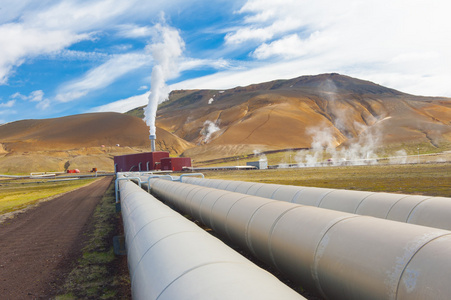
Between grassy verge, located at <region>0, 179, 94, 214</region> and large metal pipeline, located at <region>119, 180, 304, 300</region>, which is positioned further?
grassy verge, located at <region>0, 179, 94, 214</region>

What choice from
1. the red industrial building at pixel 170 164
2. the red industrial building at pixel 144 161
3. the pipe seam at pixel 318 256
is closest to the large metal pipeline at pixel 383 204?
the pipe seam at pixel 318 256

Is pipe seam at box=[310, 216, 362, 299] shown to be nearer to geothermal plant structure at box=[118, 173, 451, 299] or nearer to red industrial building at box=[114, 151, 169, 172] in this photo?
geothermal plant structure at box=[118, 173, 451, 299]

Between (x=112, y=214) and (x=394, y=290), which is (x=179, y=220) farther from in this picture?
(x=112, y=214)

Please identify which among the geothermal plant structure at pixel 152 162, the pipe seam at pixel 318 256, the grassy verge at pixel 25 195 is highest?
the geothermal plant structure at pixel 152 162

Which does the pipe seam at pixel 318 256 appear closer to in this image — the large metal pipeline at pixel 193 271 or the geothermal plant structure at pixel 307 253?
the geothermal plant structure at pixel 307 253

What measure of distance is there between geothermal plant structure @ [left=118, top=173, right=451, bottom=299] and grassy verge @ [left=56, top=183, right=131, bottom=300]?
99.2 inches

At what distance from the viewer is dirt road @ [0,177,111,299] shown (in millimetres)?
10627

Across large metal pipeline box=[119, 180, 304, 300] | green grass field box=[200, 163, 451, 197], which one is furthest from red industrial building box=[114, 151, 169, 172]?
large metal pipeline box=[119, 180, 304, 300]

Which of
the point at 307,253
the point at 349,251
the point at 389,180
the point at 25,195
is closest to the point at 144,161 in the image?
the point at 25,195

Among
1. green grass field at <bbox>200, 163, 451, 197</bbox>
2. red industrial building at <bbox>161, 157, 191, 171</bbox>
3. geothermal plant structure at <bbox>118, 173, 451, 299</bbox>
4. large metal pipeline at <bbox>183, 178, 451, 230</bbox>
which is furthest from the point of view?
red industrial building at <bbox>161, 157, 191, 171</bbox>

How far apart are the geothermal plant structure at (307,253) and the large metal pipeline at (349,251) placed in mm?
14

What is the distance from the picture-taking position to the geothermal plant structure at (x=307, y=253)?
14.8 feet

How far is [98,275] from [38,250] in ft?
17.4

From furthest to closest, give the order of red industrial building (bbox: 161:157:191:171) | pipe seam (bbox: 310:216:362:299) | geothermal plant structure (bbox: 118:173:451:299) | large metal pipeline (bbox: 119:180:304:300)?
red industrial building (bbox: 161:157:191:171), pipe seam (bbox: 310:216:362:299), geothermal plant structure (bbox: 118:173:451:299), large metal pipeline (bbox: 119:180:304:300)
